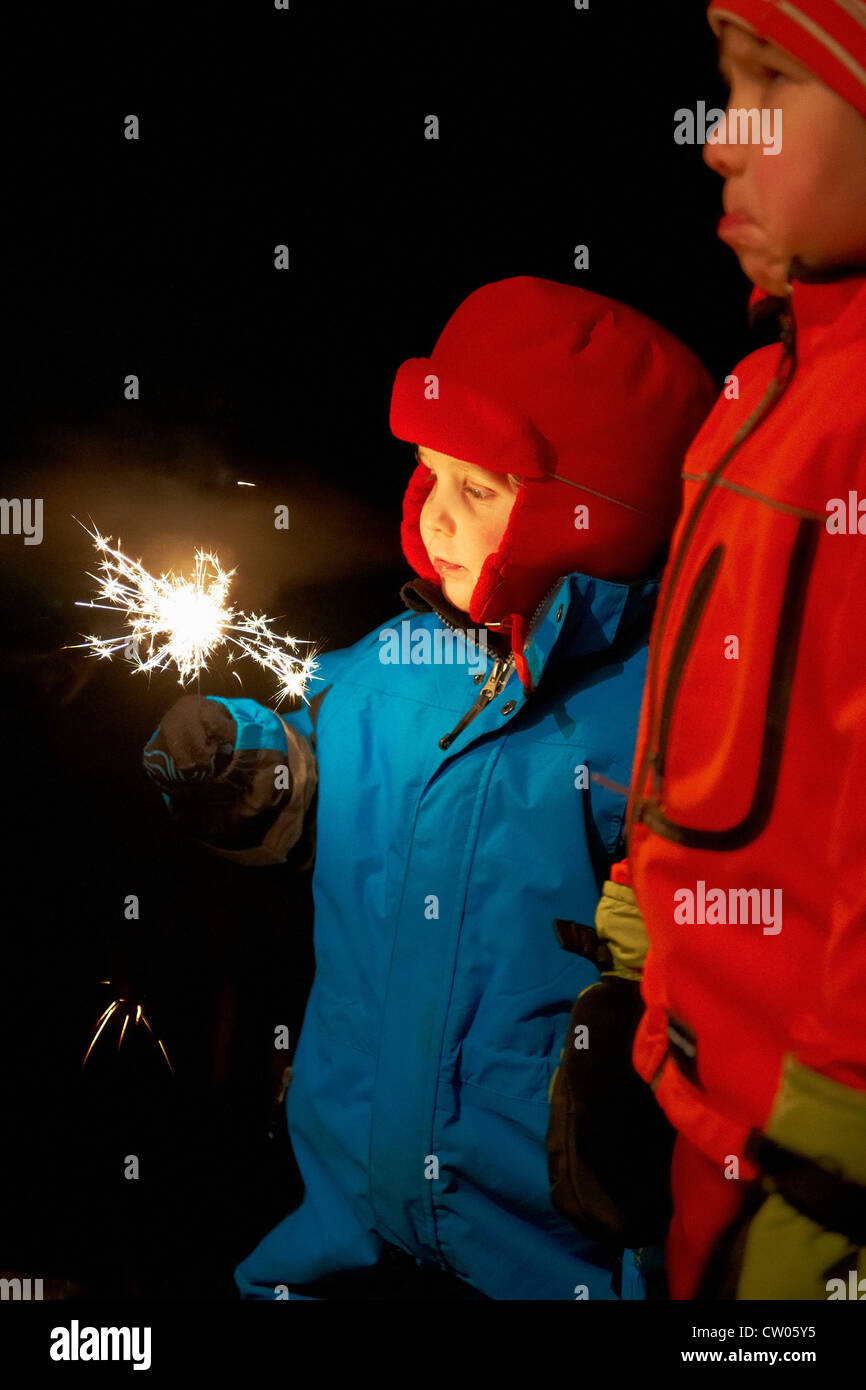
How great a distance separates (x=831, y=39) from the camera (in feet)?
2.53

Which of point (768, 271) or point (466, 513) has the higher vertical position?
point (768, 271)

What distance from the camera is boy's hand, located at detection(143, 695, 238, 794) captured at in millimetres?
1299

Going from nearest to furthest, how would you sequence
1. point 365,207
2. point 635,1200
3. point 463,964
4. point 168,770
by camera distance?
point 635,1200 → point 463,964 → point 168,770 → point 365,207

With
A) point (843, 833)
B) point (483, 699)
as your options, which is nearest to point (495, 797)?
point (483, 699)

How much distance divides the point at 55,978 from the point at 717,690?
1013mm

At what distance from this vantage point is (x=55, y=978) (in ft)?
4.75

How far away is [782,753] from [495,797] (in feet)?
1.38

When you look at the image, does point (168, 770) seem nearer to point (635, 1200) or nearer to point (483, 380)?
point (483, 380)

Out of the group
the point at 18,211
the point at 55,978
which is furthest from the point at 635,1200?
the point at 18,211

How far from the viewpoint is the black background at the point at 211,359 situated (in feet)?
4.33

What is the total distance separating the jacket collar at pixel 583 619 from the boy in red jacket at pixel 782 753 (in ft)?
0.80

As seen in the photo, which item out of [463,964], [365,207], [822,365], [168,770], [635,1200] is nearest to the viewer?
[822,365]

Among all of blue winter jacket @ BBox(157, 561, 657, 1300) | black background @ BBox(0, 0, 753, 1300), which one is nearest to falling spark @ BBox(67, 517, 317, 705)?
black background @ BBox(0, 0, 753, 1300)

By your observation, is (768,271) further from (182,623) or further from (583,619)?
(182,623)
